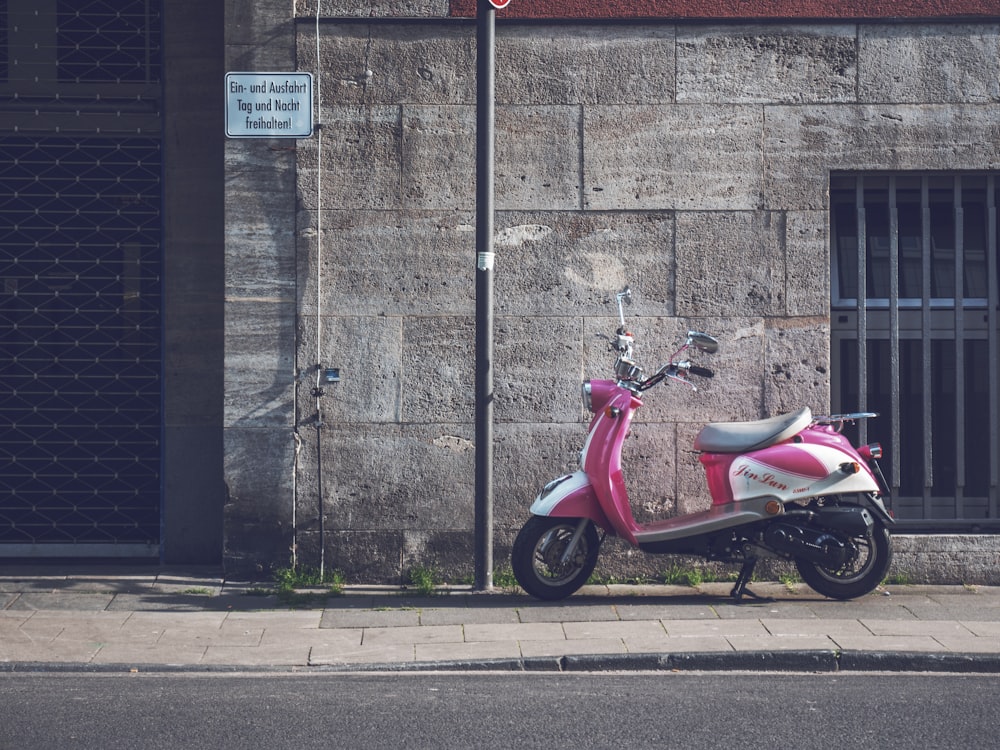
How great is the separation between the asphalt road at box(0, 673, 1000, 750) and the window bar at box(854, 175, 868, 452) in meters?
2.81

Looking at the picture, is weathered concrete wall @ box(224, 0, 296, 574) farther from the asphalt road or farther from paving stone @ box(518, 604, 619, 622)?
the asphalt road

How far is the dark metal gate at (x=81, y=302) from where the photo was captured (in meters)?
9.21

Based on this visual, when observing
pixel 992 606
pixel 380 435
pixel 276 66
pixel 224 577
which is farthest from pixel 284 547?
pixel 992 606

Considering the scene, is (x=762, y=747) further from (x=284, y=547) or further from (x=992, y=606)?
(x=284, y=547)

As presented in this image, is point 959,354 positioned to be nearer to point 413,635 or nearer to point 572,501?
point 572,501

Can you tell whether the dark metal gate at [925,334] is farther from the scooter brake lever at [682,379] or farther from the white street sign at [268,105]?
the white street sign at [268,105]

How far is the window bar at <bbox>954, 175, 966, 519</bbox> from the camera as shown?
8820mm

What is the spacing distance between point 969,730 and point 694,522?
9.20 ft

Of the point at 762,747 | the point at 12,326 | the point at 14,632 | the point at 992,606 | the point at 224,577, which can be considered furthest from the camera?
the point at 12,326

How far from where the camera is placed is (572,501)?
309 inches

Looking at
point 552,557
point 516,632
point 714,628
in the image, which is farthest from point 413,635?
point 714,628

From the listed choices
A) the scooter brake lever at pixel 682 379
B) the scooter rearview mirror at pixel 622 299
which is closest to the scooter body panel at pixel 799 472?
the scooter brake lever at pixel 682 379

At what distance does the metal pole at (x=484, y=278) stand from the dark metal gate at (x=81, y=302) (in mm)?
2707

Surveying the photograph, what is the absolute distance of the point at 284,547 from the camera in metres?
8.59
